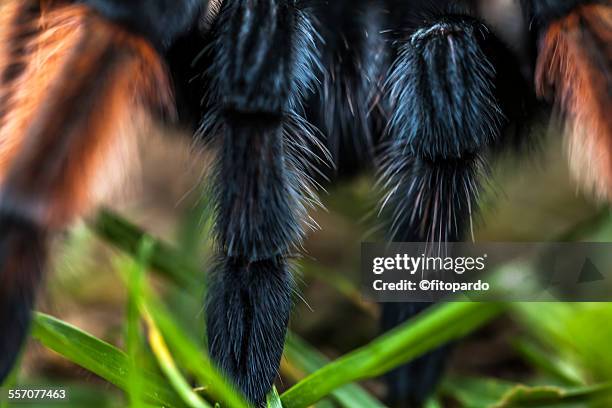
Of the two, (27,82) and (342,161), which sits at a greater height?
(27,82)

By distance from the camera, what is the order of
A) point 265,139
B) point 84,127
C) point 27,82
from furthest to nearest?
point 27,82
point 265,139
point 84,127

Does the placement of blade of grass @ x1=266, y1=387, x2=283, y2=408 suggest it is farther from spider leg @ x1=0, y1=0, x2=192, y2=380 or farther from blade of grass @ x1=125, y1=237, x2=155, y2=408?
spider leg @ x1=0, y1=0, x2=192, y2=380

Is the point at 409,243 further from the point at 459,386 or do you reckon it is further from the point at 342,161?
the point at 459,386

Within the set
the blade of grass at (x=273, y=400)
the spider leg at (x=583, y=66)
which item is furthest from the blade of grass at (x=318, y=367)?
the spider leg at (x=583, y=66)

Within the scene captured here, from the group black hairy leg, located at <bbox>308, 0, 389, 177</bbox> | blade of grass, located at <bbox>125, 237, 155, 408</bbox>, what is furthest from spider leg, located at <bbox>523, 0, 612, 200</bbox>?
blade of grass, located at <bbox>125, 237, 155, 408</bbox>

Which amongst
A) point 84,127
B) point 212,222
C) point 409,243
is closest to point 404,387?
point 409,243

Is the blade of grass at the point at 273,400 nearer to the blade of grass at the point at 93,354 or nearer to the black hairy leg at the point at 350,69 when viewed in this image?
the blade of grass at the point at 93,354
